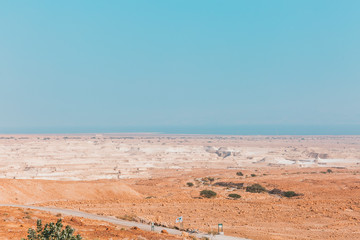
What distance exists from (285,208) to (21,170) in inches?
2233

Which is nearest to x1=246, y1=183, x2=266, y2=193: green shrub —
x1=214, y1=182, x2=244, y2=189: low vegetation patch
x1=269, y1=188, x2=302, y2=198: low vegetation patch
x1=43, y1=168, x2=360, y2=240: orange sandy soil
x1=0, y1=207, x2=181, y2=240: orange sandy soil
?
x1=269, y1=188, x2=302, y2=198: low vegetation patch

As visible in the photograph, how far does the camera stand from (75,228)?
2033 centimetres

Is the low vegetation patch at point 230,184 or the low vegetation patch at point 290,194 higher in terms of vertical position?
the low vegetation patch at point 290,194

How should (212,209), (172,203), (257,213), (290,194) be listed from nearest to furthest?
1. (257,213)
2. (212,209)
3. (172,203)
4. (290,194)

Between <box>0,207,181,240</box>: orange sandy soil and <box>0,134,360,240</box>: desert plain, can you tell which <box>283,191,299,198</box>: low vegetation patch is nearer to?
<box>0,134,360,240</box>: desert plain

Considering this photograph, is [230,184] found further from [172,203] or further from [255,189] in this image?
[172,203]

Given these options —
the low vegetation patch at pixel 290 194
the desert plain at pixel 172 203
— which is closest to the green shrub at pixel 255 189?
the desert plain at pixel 172 203

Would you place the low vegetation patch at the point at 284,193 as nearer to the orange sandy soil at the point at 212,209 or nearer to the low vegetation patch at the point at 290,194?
the low vegetation patch at the point at 290,194

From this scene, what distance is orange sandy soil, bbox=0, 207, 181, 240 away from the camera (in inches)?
721

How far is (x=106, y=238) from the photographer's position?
18.0m

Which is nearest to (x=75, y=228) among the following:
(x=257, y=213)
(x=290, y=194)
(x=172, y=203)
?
(x=257, y=213)

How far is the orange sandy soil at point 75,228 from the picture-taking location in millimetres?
18302

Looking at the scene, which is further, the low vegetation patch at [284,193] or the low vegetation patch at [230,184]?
the low vegetation patch at [230,184]

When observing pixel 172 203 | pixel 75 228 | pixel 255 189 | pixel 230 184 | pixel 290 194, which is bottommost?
pixel 230 184
